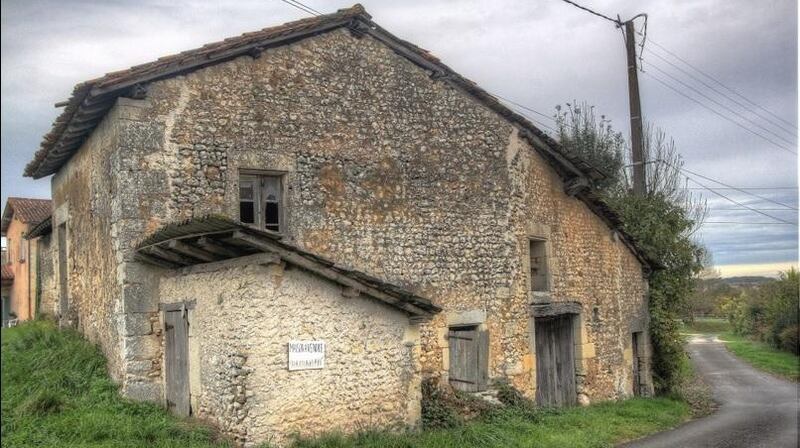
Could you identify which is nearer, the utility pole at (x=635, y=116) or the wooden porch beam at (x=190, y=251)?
the wooden porch beam at (x=190, y=251)

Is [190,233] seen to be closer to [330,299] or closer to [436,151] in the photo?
[330,299]

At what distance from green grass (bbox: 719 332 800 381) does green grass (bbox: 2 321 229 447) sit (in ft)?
72.5

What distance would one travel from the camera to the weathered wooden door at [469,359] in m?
12.3

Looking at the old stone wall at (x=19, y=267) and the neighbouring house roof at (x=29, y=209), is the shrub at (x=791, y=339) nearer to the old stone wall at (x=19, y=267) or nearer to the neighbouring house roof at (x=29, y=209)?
the neighbouring house roof at (x=29, y=209)

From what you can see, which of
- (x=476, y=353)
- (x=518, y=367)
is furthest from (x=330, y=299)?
(x=518, y=367)

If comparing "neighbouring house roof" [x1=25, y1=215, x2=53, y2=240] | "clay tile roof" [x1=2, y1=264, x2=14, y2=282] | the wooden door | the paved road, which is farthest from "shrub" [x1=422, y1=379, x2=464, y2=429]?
"clay tile roof" [x1=2, y1=264, x2=14, y2=282]

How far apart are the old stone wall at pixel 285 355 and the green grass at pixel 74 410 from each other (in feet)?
1.95

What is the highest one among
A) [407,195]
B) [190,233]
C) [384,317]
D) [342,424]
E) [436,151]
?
[436,151]

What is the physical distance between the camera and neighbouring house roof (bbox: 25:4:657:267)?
31.0 feet

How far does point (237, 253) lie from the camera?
327 inches

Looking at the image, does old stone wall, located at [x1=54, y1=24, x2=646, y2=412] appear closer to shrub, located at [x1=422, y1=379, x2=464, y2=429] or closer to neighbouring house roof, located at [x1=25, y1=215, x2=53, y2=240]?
shrub, located at [x1=422, y1=379, x2=464, y2=429]

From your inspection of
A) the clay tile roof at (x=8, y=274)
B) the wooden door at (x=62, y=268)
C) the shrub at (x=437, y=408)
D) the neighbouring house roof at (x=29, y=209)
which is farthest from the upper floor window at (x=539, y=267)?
the clay tile roof at (x=8, y=274)

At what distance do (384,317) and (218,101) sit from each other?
4023 mm

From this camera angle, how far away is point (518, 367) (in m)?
12.9
